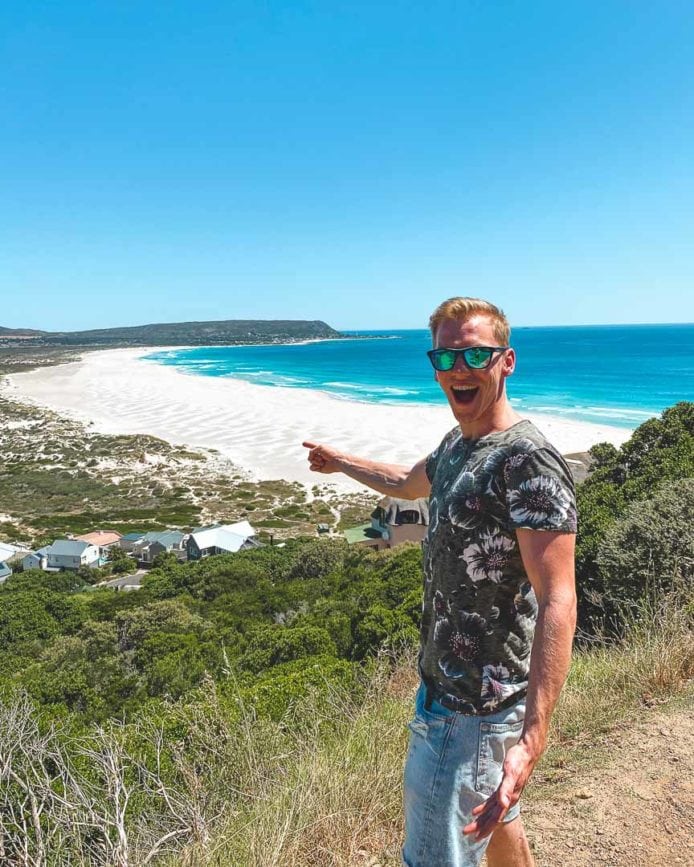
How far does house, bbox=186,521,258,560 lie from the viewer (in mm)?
24688

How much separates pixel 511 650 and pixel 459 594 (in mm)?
237

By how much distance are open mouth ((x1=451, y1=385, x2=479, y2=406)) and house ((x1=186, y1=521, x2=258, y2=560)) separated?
2321cm

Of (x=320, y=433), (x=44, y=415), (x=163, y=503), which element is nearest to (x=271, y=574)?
(x=163, y=503)

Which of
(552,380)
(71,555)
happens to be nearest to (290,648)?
(71,555)

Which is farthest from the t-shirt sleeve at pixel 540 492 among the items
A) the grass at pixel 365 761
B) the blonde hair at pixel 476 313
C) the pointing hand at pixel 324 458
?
the grass at pixel 365 761

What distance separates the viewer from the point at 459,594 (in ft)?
5.95

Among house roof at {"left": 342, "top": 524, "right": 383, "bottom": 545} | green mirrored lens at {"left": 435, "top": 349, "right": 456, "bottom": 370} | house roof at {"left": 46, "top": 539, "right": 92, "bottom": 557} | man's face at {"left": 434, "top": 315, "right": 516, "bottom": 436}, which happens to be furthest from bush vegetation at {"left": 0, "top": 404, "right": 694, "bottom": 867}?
house roof at {"left": 46, "top": 539, "right": 92, "bottom": 557}

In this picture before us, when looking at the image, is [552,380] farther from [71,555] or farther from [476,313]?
[476,313]

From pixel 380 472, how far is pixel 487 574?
1123mm

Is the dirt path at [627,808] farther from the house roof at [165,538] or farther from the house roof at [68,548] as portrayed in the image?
the house roof at [68,548]

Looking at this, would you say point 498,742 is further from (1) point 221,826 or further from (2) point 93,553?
(2) point 93,553

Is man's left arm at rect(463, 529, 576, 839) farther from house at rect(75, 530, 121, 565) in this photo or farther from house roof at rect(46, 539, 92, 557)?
house at rect(75, 530, 121, 565)

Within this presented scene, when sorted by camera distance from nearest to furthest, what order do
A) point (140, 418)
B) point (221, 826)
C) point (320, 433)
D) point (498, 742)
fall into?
point (498, 742) < point (221, 826) < point (320, 433) < point (140, 418)

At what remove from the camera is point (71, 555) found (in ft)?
78.0
